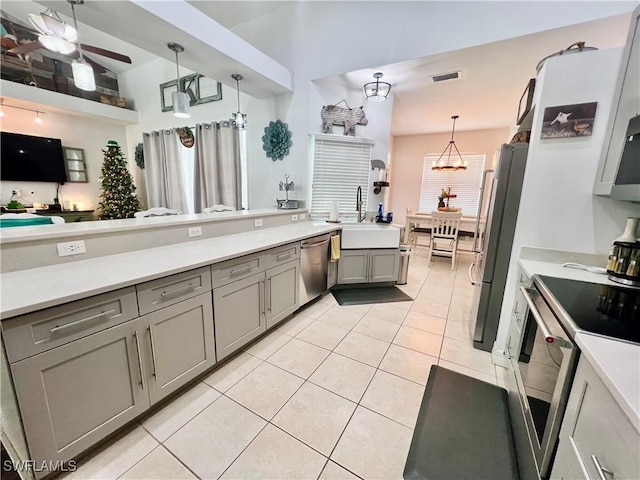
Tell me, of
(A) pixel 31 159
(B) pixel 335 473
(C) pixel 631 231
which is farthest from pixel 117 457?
(A) pixel 31 159

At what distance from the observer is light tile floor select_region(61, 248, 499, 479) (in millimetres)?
1236

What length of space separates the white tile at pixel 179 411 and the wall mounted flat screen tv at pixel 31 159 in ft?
19.9

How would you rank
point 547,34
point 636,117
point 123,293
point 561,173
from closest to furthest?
1. point 123,293
2. point 636,117
3. point 561,173
4. point 547,34

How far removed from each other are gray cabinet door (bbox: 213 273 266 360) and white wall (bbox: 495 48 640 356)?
83.7 inches

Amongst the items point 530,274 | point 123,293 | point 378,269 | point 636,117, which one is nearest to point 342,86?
point 378,269

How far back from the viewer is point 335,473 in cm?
121

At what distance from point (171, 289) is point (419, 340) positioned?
2106mm

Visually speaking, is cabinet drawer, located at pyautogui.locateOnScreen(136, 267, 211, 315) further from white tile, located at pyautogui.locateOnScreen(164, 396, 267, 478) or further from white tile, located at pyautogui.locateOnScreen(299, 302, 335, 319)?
white tile, located at pyautogui.locateOnScreen(299, 302, 335, 319)

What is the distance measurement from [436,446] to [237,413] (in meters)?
1.16

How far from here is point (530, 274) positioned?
1543 millimetres

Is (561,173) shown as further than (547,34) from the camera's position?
No

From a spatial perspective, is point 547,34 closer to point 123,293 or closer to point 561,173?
point 561,173

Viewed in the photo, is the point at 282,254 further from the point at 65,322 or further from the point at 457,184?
the point at 457,184

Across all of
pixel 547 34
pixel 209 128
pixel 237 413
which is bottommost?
pixel 237 413
